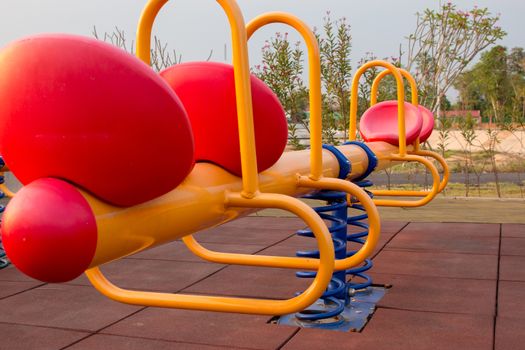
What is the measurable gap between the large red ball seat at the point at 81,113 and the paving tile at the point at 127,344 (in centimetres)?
197

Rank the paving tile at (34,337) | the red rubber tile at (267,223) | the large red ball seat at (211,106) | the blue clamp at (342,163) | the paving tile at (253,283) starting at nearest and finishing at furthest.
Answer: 1. the large red ball seat at (211,106)
2. the paving tile at (34,337)
3. the blue clamp at (342,163)
4. the paving tile at (253,283)
5. the red rubber tile at (267,223)

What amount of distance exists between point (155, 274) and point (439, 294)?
6.87 ft

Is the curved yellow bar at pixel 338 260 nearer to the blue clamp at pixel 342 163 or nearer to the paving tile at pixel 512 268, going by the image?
the blue clamp at pixel 342 163

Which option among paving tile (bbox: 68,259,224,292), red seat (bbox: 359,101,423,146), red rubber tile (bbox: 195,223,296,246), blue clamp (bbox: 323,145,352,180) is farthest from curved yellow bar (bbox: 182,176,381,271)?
red rubber tile (bbox: 195,223,296,246)

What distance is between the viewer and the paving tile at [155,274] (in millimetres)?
4693

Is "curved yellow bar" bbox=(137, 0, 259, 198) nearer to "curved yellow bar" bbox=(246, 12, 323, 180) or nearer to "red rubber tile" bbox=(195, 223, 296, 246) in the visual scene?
"curved yellow bar" bbox=(246, 12, 323, 180)

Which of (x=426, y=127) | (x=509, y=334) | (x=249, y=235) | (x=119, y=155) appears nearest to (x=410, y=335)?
(x=509, y=334)

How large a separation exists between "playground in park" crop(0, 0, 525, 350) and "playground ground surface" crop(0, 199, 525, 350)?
18 mm

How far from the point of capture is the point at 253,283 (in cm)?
468

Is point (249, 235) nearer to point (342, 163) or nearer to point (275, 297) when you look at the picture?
point (275, 297)

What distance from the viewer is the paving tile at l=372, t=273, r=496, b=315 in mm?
3998

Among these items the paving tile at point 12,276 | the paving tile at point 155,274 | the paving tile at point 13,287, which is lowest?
the paving tile at point 155,274

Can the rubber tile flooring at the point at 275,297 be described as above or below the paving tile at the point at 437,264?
above

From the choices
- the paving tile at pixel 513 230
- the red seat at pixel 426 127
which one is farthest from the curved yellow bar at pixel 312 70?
the paving tile at pixel 513 230
